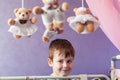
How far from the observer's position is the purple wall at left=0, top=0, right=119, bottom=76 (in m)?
1.62

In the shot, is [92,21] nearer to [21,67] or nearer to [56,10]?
[56,10]

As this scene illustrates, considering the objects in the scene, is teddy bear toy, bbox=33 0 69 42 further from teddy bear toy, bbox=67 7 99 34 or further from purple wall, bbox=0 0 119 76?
purple wall, bbox=0 0 119 76

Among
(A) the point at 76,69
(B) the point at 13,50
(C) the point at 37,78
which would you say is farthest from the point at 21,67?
(C) the point at 37,78

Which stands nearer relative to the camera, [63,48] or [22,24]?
[22,24]

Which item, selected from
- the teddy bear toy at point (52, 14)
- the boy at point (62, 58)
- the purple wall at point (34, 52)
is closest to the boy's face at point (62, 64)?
the boy at point (62, 58)

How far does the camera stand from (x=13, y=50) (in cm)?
162

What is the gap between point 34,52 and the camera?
1.62 meters

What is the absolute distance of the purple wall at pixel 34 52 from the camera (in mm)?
1619

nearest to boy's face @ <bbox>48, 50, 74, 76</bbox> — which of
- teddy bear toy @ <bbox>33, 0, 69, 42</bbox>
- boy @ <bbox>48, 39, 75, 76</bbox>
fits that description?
boy @ <bbox>48, 39, 75, 76</bbox>

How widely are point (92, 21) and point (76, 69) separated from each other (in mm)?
729

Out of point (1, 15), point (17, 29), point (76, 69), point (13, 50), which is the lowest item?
point (76, 69)

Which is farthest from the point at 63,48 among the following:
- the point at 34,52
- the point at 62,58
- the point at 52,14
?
the point at 34,52

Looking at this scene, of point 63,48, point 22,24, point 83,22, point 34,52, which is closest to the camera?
point 83,22

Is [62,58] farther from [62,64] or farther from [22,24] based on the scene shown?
[22,24]
